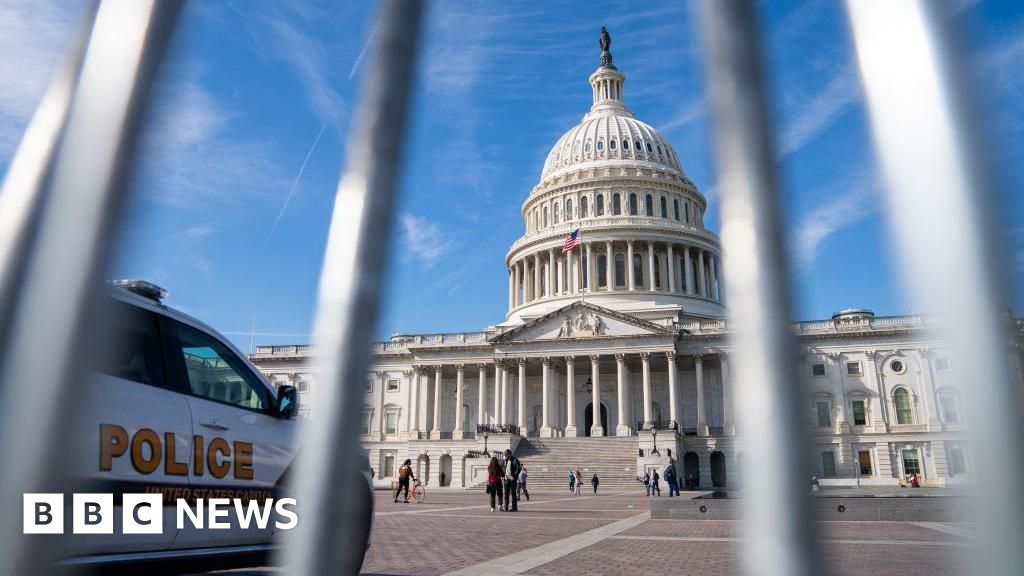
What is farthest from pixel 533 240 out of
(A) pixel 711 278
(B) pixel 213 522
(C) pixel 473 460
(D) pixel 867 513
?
(B) pixel 213 522

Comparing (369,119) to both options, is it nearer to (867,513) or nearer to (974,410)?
(974,410)

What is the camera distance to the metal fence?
74cm

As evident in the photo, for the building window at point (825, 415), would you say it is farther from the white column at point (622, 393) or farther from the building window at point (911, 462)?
the white column at point (622, 393)

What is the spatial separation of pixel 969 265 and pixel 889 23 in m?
0.30

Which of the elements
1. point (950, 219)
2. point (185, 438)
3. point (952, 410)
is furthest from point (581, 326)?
point (950, 219)

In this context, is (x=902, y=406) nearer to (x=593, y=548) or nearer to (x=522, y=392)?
(x=522, y=392)

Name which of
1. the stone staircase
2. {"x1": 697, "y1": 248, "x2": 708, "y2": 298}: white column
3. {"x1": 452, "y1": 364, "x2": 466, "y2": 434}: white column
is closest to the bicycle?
the stone staircase

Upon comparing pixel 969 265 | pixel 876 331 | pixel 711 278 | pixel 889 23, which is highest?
pixel 711 278

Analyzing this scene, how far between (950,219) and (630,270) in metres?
69.8

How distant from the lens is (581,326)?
197 feet

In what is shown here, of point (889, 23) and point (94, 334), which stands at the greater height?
point (889, 23)

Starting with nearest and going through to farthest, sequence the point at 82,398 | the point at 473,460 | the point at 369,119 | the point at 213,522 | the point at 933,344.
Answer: the point at 933,344 → the point at 82,398 → the point at 369,119 → the point at 213,522 → the point at 473,460

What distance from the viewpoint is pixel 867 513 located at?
16.6m

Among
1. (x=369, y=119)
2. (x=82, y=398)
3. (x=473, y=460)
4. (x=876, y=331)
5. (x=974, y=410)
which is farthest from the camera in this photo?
(x=876, y=331)
